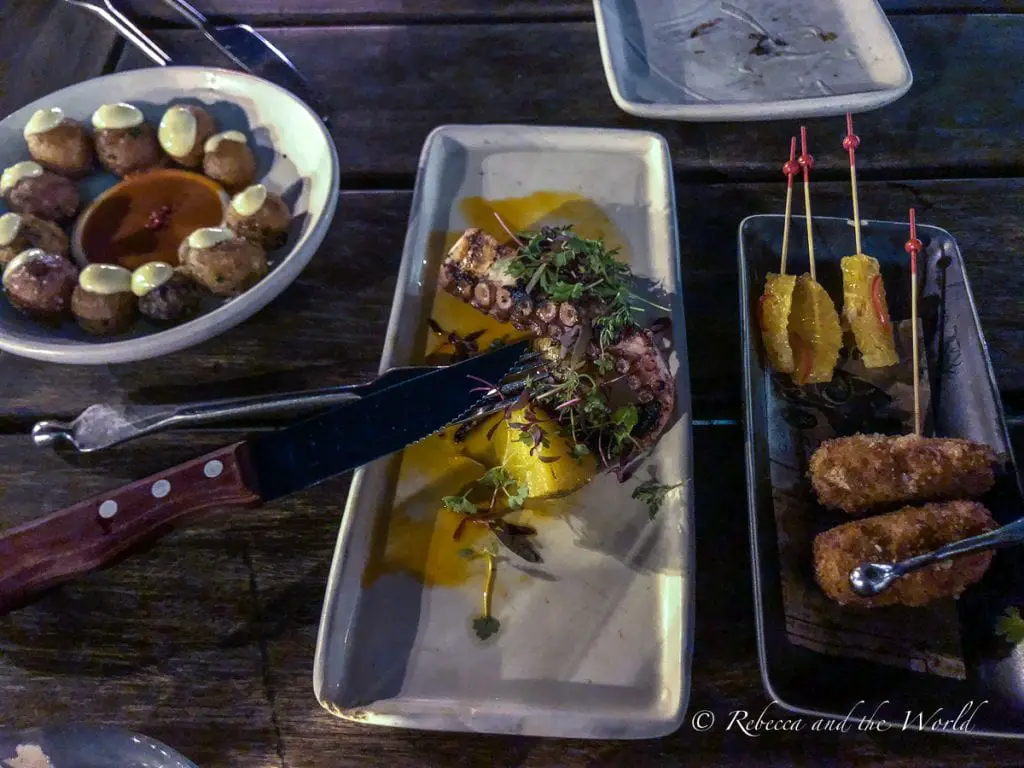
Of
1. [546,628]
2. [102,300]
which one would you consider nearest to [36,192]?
[102,300]

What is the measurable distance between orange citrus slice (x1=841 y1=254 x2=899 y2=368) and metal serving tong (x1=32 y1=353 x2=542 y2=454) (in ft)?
Answer: 2.73

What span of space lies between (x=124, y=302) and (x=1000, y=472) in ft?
6.69

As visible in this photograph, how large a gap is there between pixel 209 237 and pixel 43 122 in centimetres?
70

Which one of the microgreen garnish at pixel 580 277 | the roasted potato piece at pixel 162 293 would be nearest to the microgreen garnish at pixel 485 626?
the microgreen garnish at pixel 580 277

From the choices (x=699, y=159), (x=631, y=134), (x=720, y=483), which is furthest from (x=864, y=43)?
(x=720, y=483)

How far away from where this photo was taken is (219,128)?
194cm

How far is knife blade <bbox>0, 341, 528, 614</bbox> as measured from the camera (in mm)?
1194

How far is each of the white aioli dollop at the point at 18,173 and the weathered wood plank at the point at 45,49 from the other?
57 cm

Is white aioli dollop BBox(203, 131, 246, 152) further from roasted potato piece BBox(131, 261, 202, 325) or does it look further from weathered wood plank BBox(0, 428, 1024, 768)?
weathered wood plank BBox(0, 428, 1024, 768)

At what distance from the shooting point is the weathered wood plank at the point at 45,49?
2.20m

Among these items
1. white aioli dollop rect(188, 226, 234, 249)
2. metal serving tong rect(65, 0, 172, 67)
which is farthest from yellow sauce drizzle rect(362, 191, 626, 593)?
metal serving tong rect(65, 0, 172, 67)

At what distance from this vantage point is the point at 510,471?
142 centimetres

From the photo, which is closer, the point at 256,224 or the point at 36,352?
the point at 36,352

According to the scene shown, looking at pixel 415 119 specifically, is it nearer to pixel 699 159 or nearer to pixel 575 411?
pixel 699 159
